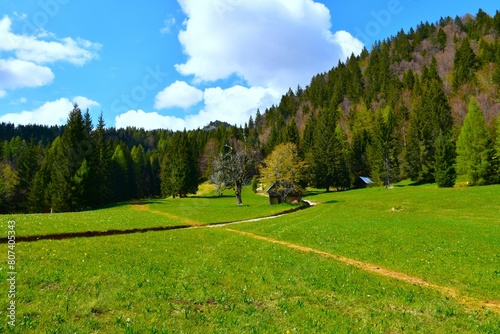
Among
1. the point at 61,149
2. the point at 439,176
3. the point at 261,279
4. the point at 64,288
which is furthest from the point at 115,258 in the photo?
the point at 439,176

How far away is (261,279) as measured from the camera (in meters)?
15.0

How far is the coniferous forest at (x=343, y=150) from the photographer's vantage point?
2756 inches

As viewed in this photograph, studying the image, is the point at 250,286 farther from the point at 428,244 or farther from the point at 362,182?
the point at 362,182

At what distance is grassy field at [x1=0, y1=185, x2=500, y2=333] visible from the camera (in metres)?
9.72

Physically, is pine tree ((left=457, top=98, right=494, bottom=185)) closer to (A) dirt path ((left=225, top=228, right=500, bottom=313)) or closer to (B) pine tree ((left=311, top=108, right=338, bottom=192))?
(B) pine tree ((left=311, top=108, right=338, bottom=192))

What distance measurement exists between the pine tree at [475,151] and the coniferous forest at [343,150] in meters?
0.21

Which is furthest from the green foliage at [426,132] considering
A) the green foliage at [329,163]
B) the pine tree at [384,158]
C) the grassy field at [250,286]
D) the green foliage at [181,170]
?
the grassy field at [250,286]

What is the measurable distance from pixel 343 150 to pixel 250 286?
10453cm

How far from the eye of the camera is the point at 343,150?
368ft

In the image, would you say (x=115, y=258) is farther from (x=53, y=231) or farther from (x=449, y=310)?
(x=449, y=310)

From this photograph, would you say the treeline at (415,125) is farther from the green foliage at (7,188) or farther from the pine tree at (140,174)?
the green foliage at (7,188)

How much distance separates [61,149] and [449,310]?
76991mm

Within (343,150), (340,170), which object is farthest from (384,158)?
(343,150)

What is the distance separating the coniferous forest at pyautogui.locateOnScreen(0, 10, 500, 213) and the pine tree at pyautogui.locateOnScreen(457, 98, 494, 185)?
8.4 inches
